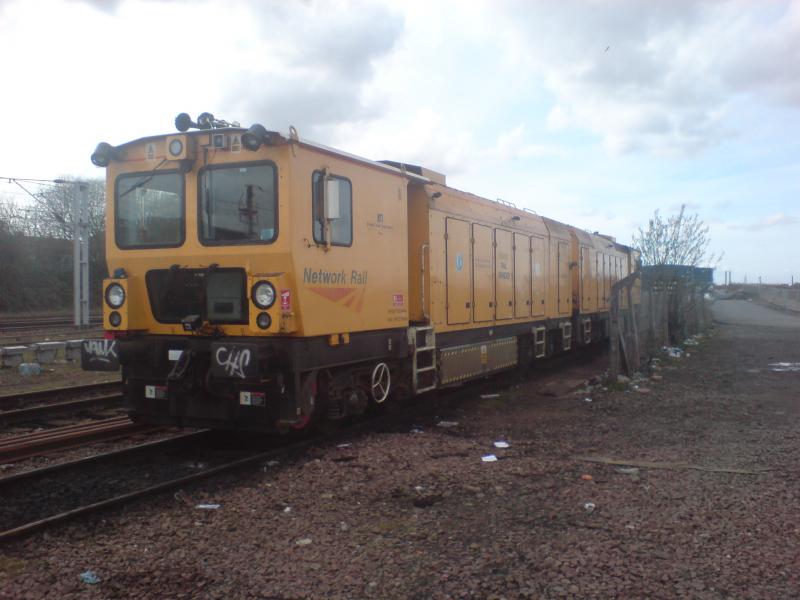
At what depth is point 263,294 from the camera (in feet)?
22.2

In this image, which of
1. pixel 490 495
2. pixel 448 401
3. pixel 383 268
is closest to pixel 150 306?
pixel 383 268

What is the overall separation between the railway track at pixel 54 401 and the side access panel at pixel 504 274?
6509mm

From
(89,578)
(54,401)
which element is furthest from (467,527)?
(54,401)

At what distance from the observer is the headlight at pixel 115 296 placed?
7488 millimetres

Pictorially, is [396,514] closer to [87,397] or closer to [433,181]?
[433,181]

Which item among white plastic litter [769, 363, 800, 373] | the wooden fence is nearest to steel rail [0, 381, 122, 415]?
the wooden fence

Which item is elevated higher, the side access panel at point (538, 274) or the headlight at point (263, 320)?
the side access panel at point (538, 274)

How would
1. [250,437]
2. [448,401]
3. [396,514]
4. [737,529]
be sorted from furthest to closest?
[448,401] → [250,437] → [396,514] → [737,529]

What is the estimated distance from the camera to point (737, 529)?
193 inches

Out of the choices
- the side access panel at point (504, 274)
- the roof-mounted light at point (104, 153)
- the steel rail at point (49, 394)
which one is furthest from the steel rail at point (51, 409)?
the side access panel at point (504, 274)

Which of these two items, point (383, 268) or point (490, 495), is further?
point (383, 268)

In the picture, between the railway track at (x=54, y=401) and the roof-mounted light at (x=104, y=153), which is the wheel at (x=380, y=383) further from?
the railway track at (x=54, y=401)

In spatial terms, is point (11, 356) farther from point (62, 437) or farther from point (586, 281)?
point (586, 281)

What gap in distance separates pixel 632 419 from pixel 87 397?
8491mm
